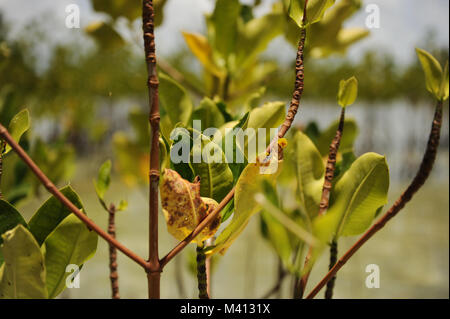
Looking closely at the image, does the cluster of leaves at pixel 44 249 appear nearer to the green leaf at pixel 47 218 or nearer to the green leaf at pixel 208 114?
the green leaf at pixel 47 218

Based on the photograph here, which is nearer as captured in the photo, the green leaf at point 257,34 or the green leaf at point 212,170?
the green leaf at point 212,170

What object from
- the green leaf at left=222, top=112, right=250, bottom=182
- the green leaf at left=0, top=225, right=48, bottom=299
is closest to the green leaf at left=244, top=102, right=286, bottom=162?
the green leaf at left=222, top=112, right=250, bottom=182

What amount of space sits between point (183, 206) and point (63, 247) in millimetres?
A: 65

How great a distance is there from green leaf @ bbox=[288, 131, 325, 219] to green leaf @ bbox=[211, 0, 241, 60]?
14 cm

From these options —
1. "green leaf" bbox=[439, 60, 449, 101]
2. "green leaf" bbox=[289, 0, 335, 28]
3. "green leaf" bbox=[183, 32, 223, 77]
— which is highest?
"green leaf" bbox=[183, 32, 223, 77]

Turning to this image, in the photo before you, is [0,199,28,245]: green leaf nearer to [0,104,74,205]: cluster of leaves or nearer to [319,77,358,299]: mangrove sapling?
[0,104,74,205]: cluster of leaves

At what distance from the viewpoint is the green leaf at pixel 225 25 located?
287 millimetres

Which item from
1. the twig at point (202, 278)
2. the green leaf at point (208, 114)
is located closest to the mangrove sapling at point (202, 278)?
the twig at point (202, 278)

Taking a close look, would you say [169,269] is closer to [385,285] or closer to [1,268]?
[385,285]

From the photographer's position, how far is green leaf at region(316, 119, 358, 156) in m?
0.31

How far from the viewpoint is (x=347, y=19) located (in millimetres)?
306

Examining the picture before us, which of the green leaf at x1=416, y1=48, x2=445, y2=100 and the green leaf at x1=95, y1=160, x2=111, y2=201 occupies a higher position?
the green leaf at x1=416, y1=48, x2=445, y2=100

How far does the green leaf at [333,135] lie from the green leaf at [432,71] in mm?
140
